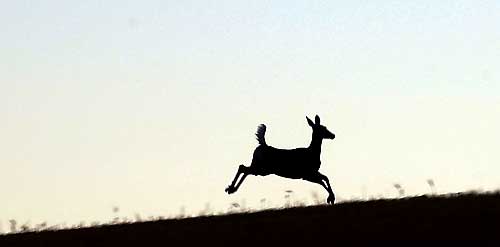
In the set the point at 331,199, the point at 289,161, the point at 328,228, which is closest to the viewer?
the point at 328,228

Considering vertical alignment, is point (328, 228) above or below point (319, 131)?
below

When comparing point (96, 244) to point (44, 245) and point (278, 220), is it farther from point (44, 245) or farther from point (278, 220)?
point (278, 220)

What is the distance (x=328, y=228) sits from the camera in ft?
51.5

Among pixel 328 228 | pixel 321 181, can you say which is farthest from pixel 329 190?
pixel 328 228

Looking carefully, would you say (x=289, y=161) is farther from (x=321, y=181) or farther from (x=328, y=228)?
(x=328, y=228)

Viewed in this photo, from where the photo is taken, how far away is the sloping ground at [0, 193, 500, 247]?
1427 centimetres

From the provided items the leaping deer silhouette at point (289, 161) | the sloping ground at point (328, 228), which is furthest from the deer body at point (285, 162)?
the sloping ground at point (328, 228)

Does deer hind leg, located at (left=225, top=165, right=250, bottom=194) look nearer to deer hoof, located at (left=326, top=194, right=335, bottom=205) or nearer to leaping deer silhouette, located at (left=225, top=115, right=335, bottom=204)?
leaping deer silhouette, located at (left=225, top=115, right=335, bottom=204)

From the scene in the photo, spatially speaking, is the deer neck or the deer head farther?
the deer head

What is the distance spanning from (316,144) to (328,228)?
924 centimetres

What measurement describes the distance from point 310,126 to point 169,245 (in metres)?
10.0

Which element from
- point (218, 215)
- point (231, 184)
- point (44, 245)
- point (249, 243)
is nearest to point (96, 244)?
point (44, 245)

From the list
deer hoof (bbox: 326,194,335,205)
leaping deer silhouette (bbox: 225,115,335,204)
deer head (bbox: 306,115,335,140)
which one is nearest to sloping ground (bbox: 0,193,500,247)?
deer hoof (bbox: 326,194,335,205)

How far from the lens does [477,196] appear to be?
61.5ft
